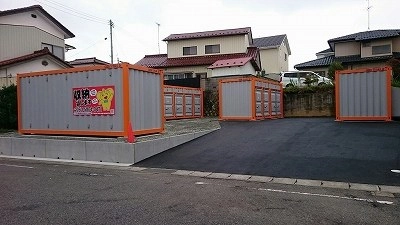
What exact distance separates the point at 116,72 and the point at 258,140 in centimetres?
512

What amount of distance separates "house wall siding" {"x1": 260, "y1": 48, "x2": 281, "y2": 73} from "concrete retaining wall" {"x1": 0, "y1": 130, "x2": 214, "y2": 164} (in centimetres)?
2753

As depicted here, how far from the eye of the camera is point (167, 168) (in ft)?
28.3

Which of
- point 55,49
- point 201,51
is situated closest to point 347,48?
point 201,51

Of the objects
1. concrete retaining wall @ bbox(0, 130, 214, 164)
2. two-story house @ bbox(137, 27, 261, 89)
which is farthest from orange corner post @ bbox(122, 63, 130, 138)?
two-story house @ bbox(137, 27, 261, 89)

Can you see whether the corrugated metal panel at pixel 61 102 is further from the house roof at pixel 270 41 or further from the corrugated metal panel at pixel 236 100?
the house roof at pixel 270 41

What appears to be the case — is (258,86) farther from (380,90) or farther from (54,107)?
(54,107)

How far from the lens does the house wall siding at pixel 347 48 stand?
30.6 metres

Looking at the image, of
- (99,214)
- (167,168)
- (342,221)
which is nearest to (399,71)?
(167,168)

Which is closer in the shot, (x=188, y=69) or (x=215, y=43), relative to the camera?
(x=188, y=69)

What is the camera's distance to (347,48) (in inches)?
1220

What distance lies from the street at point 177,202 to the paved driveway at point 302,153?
3.83ft

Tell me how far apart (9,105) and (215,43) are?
755 inches

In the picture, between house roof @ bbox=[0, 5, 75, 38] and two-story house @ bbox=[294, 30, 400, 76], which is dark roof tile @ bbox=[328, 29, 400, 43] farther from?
house roof @ bbox=[0, 5, 75, 38]

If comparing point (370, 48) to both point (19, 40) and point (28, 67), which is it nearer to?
point (28, 67)
